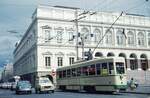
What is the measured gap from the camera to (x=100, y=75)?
2925 centimetres

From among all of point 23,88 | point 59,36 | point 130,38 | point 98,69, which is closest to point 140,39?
point 130,38

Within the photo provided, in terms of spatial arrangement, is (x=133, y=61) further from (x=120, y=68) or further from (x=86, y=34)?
(x=120, y=68)

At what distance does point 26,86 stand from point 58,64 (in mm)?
29727

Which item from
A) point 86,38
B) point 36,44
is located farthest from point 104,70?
point 86,38

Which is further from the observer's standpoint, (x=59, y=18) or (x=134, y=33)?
(x=134, y=33)

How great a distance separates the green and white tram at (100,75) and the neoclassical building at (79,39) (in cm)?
2603

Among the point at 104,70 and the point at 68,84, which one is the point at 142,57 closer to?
the point at 68,84

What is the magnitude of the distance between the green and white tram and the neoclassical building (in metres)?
26.0

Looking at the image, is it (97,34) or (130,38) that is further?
(130,38)

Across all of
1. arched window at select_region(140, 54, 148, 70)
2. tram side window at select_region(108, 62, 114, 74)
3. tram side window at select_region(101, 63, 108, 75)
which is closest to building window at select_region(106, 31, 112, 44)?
arched window at select_region(140, 54, 148, 70)

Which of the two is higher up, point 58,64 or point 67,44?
point 67,44

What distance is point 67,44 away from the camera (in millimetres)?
67938

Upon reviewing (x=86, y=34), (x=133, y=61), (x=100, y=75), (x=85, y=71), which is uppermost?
(x=86, y=34)

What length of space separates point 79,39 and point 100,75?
4127 centimetres
